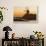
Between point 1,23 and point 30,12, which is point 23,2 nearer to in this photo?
point 30,12

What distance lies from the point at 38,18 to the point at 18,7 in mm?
665

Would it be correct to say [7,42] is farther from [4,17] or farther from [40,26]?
[40,26]

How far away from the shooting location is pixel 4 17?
470cm

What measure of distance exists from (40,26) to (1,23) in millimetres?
1141

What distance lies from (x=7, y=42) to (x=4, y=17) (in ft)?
2.41

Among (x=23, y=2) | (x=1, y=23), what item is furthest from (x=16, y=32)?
(x=23, y=2)

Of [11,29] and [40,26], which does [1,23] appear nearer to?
[11,29]

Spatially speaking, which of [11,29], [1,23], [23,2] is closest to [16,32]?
[11,29]

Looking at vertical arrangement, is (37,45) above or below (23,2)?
below

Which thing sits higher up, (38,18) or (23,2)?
(23,2)

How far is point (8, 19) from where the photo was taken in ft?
15.4

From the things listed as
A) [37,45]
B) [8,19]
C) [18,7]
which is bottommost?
[37,45]

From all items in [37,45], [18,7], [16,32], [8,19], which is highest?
[18,7]

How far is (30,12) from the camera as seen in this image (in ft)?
15.5
